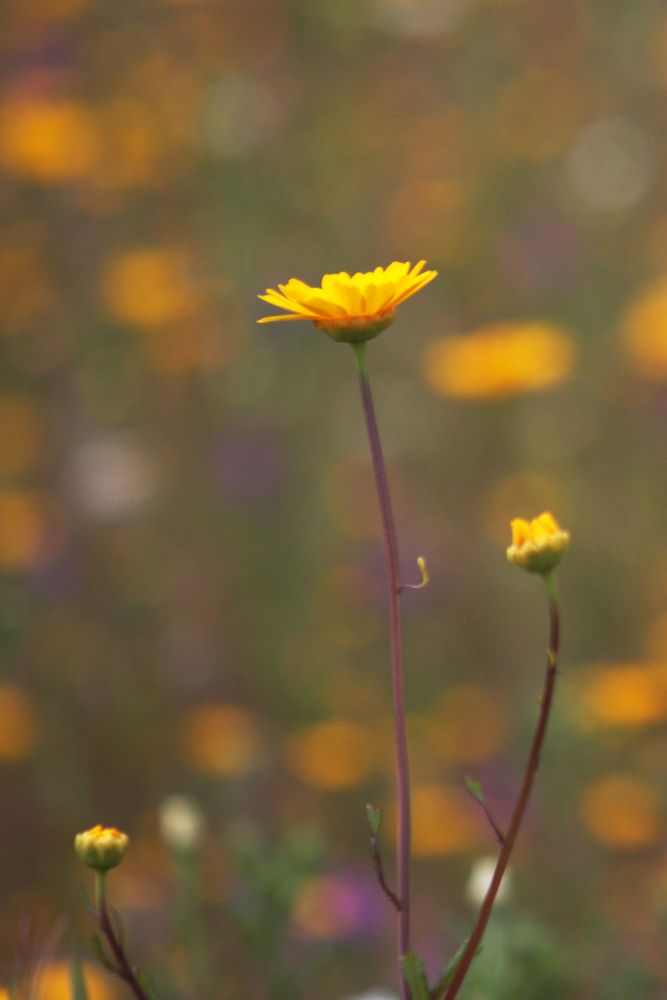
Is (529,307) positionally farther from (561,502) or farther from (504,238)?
(561,502)

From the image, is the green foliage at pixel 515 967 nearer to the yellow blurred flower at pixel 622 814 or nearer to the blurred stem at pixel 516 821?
the blurred stem at pixel 516 821

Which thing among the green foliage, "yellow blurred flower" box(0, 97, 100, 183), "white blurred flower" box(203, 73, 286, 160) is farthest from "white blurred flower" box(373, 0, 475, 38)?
the green foliage

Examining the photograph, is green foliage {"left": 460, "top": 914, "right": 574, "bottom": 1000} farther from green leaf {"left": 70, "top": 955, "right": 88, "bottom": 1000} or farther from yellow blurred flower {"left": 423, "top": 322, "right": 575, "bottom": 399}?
yellow blurred flower {"left": 423, "top": 322, "right": 575, "bottom": 399}

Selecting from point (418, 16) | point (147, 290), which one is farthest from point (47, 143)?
point (418, 16)

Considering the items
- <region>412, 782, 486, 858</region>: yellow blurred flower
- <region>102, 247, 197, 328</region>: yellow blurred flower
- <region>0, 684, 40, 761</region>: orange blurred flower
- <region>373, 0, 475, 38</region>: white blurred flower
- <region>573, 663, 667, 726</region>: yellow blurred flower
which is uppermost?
<region>373, 0, 475, 38</region>: white blurred flower

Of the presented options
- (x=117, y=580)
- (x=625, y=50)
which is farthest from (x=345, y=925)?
(x=625, y=50)

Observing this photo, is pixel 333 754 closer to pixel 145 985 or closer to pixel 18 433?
pixel 18 433

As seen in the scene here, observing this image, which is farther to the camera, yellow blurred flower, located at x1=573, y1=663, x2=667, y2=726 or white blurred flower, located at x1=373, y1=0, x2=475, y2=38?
white blurred flower, located at x1=373, y1=0, x2=475, y2=38

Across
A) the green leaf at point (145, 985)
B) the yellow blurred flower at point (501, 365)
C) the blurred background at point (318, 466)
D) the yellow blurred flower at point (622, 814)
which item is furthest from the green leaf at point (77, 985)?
the yellow blurred flower at point (501, 365)
